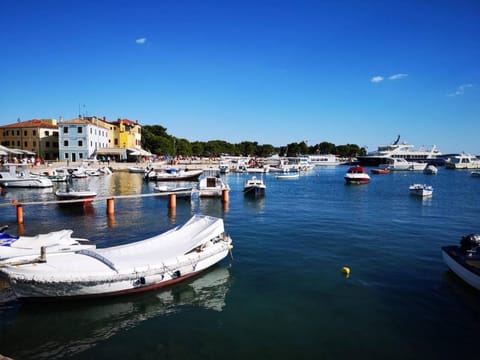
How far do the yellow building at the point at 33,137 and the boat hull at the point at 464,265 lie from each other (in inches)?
3534

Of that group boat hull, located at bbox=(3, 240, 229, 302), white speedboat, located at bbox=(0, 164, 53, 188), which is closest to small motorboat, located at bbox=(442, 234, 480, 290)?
boat hull, located at bbox=(3, 240, 229, 302)

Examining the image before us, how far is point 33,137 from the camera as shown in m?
82.1

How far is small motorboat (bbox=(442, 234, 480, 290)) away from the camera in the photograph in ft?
41.7

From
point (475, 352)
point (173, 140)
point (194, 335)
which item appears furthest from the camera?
point (173, 140)

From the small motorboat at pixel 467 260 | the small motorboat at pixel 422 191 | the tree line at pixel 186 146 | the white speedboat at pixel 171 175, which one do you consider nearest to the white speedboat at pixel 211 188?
the white speedboat at pixel 171 175

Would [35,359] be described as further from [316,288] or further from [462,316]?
[462,316]

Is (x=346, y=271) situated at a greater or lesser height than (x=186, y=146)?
lesser

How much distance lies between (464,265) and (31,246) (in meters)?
18.1

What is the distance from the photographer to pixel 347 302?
39.6 ft

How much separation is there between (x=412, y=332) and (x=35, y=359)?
35.6ft

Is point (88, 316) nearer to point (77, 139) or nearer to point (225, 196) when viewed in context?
point (225, 196)

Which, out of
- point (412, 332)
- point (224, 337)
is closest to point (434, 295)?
point (412, 332)

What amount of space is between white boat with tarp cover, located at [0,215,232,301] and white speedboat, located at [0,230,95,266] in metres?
0.97

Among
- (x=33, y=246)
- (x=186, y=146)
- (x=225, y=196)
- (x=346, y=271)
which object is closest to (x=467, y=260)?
(x=346, y=271)
